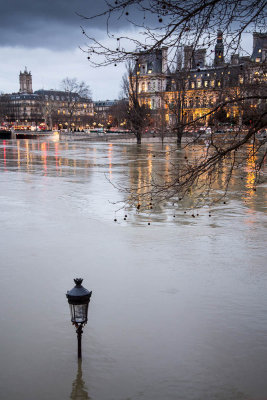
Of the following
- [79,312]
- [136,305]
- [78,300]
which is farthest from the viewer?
[136,305]

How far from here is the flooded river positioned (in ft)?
19.9

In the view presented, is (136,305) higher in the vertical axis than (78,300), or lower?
lower

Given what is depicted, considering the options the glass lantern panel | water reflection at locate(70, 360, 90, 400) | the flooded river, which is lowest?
water reflection at locate(70, 360, 90, 400)

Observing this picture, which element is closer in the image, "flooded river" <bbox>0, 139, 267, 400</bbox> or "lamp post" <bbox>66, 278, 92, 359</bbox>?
"lamp post" <bbox>66, 278, 92, 359</bbox>

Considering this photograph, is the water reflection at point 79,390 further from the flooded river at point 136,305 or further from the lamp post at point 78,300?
the lamp post at point 78,300

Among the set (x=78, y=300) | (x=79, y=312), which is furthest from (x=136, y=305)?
(x=78, y=300)

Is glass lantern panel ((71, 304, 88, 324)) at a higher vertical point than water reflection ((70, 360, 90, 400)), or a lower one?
higher

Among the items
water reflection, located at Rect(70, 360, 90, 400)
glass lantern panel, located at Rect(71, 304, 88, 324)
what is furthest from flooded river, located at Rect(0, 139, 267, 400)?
glass lantern panel, located at Rect(71, 304, 88, 324)

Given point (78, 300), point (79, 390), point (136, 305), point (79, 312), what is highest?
point (78, 300)

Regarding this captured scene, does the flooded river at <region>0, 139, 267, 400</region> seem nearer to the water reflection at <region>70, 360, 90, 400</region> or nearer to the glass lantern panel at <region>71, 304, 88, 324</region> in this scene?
the water reflection at <region>70, 360, 90, 400</region>

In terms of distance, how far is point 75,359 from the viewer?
6512 millimetres

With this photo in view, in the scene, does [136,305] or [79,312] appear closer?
[79,312]

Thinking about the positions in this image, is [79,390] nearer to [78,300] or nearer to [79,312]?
[79,312]

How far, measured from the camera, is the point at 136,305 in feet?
27.0
